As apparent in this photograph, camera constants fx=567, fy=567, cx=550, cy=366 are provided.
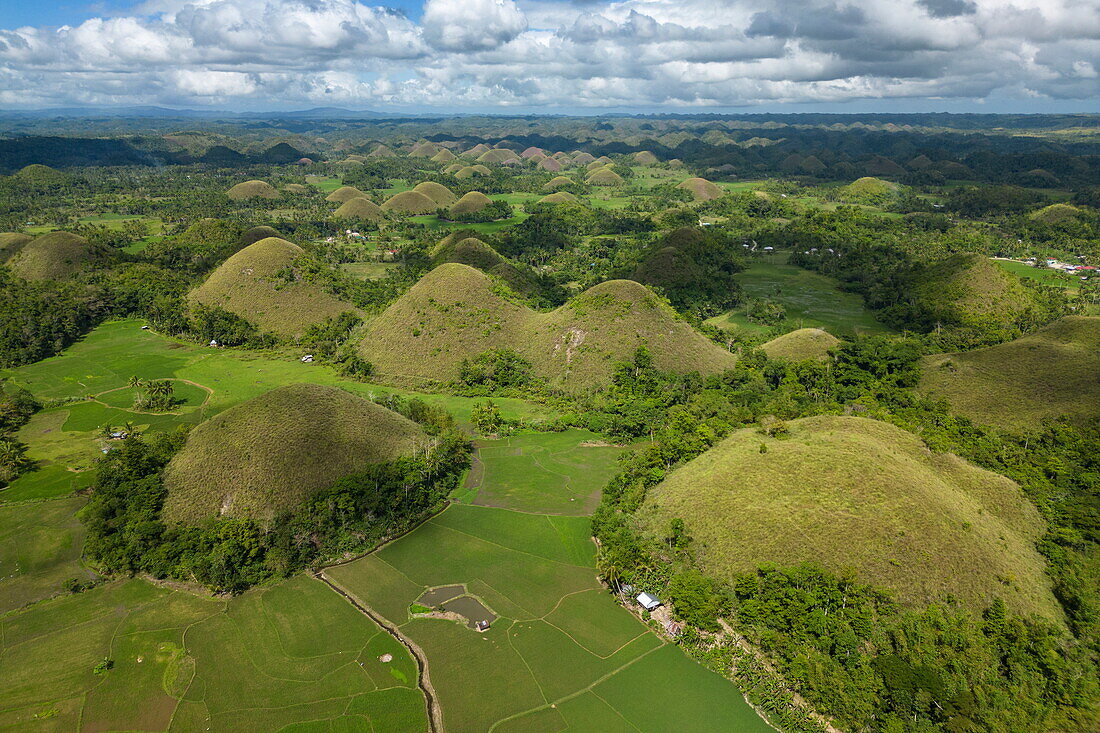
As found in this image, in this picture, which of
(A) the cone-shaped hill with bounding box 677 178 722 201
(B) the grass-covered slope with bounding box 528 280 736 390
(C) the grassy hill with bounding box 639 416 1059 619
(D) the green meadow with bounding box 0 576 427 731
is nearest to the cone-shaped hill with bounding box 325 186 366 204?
(A) the cone-shaped hill with bounding box 677 178 722 201

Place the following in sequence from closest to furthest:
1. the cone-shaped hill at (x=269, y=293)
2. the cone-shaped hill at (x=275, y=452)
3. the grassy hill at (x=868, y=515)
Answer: the grassy hill at (x=868, y=515) → the cone-shaped hill at (x=275, y=452) → the cone-shaped hill at (x=269, y=293)

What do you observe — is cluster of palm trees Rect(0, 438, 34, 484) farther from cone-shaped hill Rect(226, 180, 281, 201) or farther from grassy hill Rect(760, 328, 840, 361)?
cone-shaped hill Rect(226, 180, 281, 201)

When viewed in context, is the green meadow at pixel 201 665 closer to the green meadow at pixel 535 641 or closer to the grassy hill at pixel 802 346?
the green meadow at pixel 535 641

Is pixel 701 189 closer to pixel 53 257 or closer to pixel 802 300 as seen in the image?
pixel 802 300

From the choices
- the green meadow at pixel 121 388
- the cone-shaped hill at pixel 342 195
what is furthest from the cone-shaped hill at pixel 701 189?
the green meadow at pixel 121 388

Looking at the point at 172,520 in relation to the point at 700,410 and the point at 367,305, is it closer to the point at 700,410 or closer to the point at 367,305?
the point at 700,410

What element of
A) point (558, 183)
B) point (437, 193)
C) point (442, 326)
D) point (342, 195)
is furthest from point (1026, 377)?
point (558, 183)
